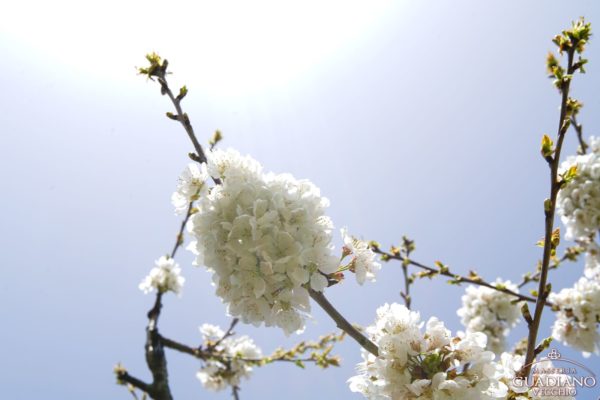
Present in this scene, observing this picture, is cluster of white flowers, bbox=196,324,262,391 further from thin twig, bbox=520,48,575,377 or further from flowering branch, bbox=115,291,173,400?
thin twig, bbox=520,48,575,377

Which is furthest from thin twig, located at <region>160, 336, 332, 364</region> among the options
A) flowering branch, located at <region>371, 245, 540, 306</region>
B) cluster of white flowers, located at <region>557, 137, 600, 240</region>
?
cluster of white flowers, located at <region>557, 137, 600, 240</region>

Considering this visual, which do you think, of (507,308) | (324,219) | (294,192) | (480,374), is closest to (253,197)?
(294,192)

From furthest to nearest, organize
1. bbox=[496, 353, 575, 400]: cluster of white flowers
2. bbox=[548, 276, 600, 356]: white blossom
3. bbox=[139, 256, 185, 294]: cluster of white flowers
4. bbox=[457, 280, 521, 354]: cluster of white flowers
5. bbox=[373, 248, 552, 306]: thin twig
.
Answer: bbox=[139, 256, 185, 294]: cluster of white flowers < bbox=[457, 280, 521, 354]: cluster of white flowers < bbox=[548, 276, 600, 356]: white blossom < bbox=[373, 248, 552, 306]: thin twig < bbox=[496, 353, 575, 400]: cluster of white flowers

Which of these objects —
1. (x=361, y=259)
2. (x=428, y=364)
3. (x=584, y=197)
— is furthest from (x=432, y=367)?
(x=584, y=197)

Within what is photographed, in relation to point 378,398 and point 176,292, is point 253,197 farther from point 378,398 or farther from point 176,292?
point 176,292

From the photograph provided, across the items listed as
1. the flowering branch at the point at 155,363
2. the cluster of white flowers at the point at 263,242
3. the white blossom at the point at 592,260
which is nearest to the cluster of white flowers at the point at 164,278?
the flowering branch at the point at 155,363
